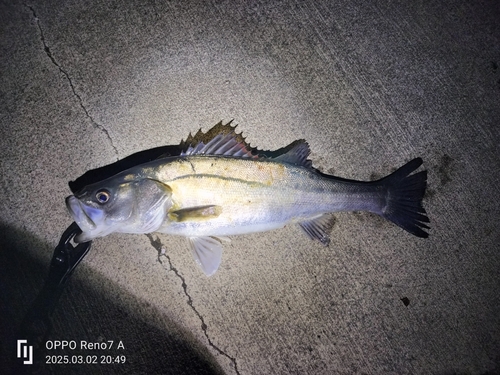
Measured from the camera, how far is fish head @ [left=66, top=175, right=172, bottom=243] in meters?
2.35

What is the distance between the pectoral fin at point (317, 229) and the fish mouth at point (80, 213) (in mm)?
1846

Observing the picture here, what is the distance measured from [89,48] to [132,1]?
69 centimetres

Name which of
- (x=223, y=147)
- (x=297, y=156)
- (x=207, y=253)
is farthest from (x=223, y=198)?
(x=297, y=156)

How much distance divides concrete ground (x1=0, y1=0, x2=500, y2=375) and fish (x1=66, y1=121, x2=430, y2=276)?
0.96ft

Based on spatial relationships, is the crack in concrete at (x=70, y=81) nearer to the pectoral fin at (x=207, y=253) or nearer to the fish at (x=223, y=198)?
the fish at (x=223, y=198)

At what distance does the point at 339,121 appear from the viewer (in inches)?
125

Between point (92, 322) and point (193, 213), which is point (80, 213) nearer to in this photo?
point (193, 213)

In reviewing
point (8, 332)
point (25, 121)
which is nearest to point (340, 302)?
point (8, 332)

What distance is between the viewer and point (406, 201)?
2.86 metres

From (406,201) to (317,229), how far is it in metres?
0.90

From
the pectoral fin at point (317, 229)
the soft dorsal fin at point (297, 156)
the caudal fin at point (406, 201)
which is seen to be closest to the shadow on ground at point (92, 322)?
the pectoral fin at point (317, 229)

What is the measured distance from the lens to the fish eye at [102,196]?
236cm

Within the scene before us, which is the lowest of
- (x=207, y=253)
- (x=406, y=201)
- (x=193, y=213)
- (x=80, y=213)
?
(x=207, y=253)

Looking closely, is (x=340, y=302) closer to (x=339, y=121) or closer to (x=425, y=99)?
(x=339, y=121)
